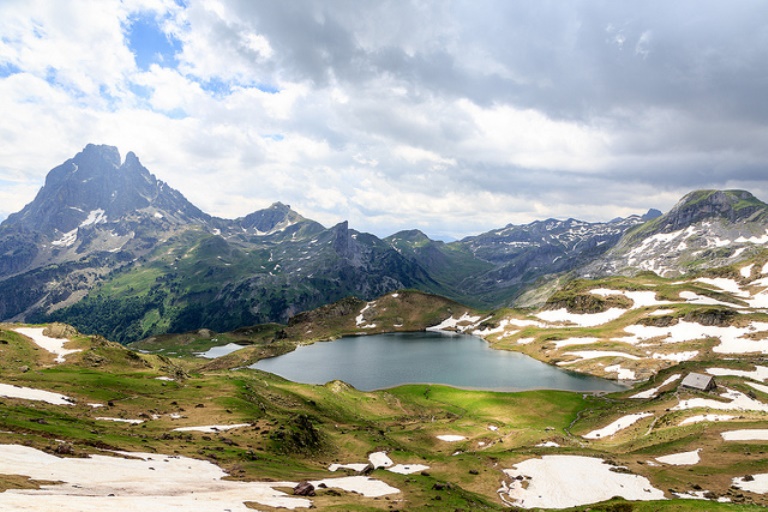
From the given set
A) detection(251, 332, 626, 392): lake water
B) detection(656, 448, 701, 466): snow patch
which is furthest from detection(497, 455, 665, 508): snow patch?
detection(251, 332, 626, 392): lake water

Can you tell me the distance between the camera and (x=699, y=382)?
8888cm

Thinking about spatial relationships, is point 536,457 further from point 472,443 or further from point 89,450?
point 89,450

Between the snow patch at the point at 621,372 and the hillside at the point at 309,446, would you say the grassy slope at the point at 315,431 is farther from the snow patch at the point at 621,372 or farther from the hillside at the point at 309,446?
the snow patch at the point at 621,372

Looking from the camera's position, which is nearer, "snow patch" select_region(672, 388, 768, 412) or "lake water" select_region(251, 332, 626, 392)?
"snow patch" select_region(672, 388, 768, 412)

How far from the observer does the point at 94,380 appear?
211ft

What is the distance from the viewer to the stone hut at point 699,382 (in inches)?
3440

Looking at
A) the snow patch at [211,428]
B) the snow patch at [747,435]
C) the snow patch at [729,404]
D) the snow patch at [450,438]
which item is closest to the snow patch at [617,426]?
the snow patch at [729,404]

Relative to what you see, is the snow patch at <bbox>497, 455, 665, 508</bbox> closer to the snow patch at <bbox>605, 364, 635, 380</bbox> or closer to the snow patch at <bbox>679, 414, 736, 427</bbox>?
the snow patch at <bbox>679, 414, 736, 427</bbox>

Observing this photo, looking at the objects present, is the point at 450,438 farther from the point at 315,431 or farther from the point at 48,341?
the point at 48,341

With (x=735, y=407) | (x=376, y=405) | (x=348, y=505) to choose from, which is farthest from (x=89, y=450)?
(x=735, y=407)

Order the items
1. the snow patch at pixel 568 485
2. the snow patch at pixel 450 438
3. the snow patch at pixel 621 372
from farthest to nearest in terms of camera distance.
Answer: the snow patch at pixel 621 372 → the snow patch at pixel 450 438 → the snow patch at pixel 568 485

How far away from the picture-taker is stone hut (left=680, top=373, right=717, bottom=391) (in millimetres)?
87375

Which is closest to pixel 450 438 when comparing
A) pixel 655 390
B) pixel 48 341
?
pixel 655 390

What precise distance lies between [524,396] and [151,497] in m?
115
